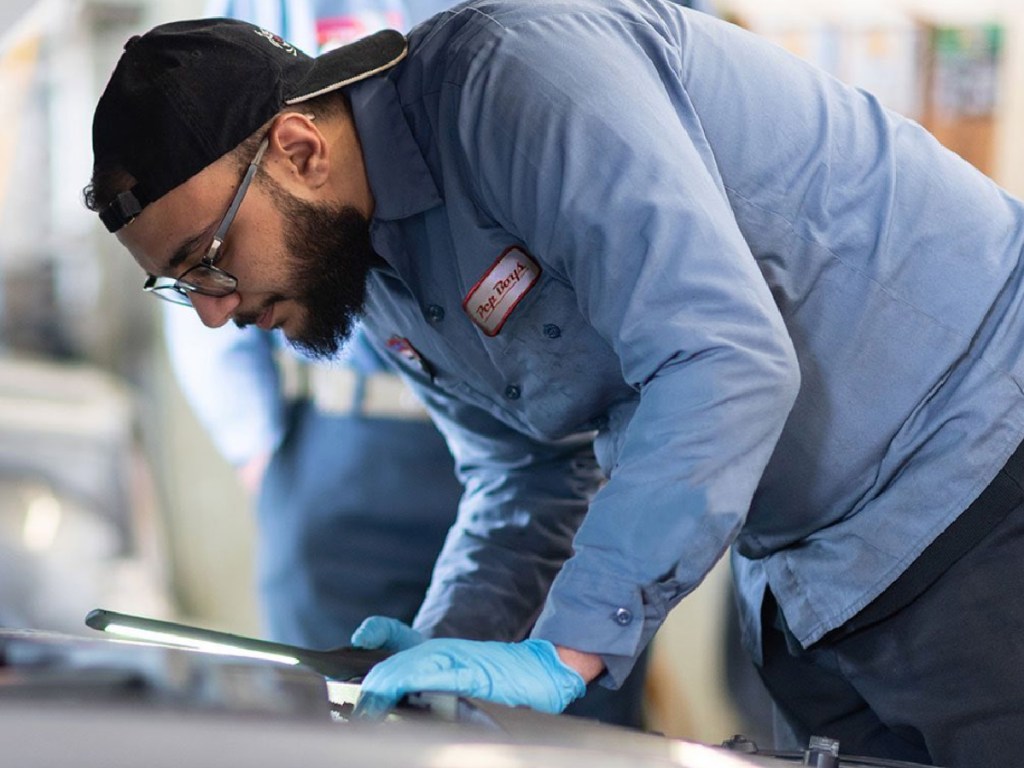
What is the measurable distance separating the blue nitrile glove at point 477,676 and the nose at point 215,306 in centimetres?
47

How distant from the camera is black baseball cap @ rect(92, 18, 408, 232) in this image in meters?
1.32

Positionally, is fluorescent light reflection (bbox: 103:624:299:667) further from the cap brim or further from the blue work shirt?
the cap brim

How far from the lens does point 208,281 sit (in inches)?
56.3

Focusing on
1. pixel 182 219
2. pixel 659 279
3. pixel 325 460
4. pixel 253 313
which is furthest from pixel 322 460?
pixel 659 279

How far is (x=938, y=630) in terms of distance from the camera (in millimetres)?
1376

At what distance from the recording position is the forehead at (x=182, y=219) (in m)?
1.35

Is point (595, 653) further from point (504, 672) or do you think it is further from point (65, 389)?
point (65, 389)

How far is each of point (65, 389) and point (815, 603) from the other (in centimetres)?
295

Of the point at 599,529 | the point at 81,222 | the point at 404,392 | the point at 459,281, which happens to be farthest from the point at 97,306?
the point at 599,529

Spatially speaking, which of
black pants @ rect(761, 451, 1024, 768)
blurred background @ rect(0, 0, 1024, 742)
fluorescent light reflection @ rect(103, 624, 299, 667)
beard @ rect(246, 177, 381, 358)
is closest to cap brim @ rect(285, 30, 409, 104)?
beard @ rect(246, 177, 381, 358)

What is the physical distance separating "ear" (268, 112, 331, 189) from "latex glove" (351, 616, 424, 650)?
478 millimetres

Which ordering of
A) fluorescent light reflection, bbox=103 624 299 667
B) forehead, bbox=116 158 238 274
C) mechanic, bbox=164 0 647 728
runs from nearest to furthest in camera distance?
fluorescent light reflection, bbox=103 624 299 667
forehead, bbox=116 158 238 274
mechanic, bbox=164 0 647 728

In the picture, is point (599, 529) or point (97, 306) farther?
point (97, 306)

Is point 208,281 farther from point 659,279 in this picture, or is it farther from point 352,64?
point 659,279
